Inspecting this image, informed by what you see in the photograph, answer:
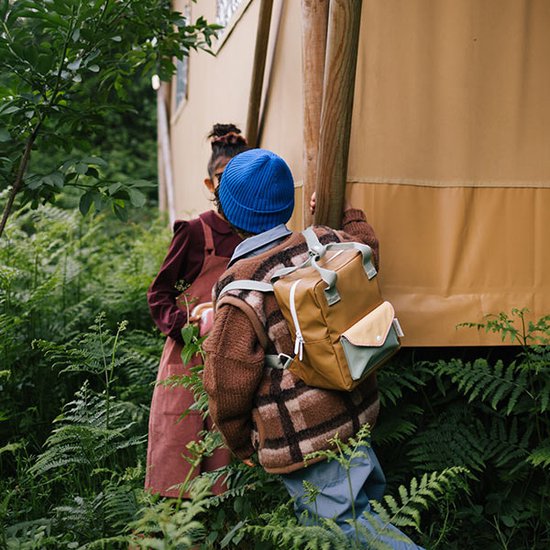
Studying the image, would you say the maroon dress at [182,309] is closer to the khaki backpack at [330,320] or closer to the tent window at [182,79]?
the khaki backpack at [330,320]

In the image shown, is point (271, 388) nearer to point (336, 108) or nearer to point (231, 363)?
point (231, 363)

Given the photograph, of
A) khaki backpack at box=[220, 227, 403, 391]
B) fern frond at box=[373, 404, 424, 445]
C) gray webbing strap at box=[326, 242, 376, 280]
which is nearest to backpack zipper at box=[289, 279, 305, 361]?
khaki backpack at box=[220, 227, 403, 391]

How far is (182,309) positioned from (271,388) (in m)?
0.96

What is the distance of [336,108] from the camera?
293cm

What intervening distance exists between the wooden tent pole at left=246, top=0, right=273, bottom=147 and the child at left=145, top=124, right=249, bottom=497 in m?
1.03

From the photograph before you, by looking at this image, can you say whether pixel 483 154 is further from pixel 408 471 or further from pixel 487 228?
pixel 408 471

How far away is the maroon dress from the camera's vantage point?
3.25 meters

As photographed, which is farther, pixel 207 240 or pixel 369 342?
pixel 207 240

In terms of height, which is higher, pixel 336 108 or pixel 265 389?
pixel 336 108

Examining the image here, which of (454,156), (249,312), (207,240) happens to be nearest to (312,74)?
(454,156)

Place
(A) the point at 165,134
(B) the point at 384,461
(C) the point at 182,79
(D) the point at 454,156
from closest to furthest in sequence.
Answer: (D) the point at 454,156, (B) the point at 384,461, (C) the point at 182,79, (A) the point at 165,134

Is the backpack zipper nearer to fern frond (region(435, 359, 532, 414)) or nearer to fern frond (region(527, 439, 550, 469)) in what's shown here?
fern frond (region(435, 359, 532, 414))

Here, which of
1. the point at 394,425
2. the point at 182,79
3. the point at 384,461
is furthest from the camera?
the point at 182,79

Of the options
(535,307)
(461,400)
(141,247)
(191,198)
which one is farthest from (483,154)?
(191,198)
